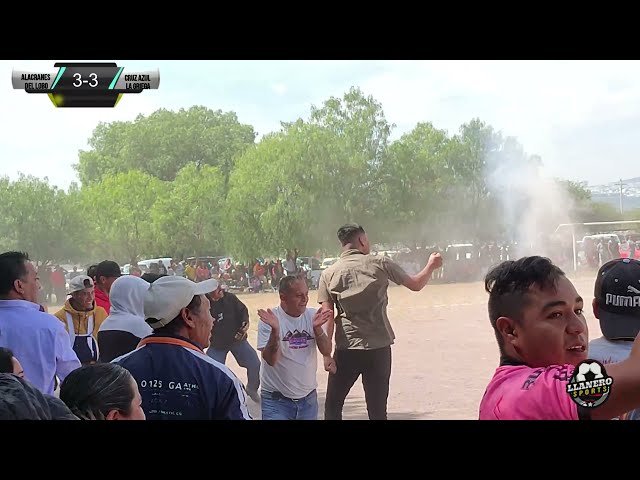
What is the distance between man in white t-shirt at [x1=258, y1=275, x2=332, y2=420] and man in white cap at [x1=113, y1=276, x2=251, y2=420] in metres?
1.50

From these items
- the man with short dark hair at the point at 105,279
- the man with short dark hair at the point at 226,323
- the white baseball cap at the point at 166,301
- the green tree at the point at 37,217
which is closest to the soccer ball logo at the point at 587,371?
the white baseball cap at the point at 166,301

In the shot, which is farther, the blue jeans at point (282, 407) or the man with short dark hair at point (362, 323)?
the man with short dark hair at point (362, 323)

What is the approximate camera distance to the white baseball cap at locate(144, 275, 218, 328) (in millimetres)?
1976

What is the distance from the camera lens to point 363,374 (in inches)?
156

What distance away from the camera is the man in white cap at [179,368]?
1.91 meters

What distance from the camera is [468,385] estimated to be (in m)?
5.52

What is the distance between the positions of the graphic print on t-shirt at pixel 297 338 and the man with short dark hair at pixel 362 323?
0.91 ft

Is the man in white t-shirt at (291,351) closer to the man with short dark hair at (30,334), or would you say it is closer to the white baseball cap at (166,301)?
the man with short dark hair at (30,334)

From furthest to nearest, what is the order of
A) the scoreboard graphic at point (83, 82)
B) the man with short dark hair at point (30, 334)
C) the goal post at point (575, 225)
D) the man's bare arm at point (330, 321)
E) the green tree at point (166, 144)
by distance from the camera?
the goal post at point (575, 225) < the green tree at point (166, 144) < the man's bare arm at point (330, 321) < the scoreboard graphic at point (83, 82) < the man with short dark hair at point (30, 334)

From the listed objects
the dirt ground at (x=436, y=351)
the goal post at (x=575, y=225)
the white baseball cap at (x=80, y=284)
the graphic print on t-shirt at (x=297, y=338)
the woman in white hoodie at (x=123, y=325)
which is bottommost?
the dirt ground at (x=436, y=351)

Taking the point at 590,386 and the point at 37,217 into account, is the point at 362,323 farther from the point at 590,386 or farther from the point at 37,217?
the point at 590,386
